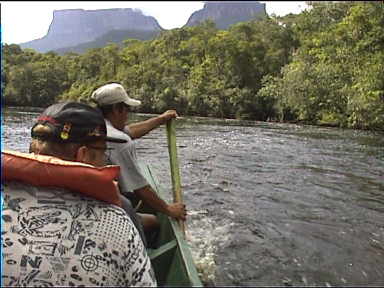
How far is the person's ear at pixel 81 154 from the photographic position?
6.50ft

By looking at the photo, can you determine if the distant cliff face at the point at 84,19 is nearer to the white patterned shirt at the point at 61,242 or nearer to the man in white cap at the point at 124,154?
the man in white cap at the point at 124,154

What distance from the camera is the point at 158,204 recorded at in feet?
12.1

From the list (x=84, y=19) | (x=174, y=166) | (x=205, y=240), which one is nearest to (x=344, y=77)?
(x=84, y=19)

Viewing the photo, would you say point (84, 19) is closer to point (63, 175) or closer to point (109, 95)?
point (109, 95)

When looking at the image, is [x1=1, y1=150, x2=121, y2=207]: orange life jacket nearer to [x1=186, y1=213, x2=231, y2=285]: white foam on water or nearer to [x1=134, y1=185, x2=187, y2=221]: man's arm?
[x1=134, y1=185, x2=187, y2=221]: man's arm

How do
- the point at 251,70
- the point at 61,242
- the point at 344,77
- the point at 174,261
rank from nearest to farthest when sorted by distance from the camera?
the point at 61,242 < the point at 174,261 < the point at 344,77 < the point at 251,70

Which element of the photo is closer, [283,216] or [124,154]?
[124,154]

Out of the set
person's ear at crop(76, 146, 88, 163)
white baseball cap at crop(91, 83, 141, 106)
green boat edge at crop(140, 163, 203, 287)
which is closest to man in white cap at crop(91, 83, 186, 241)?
white baseball cap at crop(91, 83, 141, 106)

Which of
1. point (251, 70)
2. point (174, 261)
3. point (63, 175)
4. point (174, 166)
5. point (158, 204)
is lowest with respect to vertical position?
point (174, 261)

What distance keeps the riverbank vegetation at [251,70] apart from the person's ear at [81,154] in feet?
16.1

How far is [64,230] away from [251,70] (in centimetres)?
4244

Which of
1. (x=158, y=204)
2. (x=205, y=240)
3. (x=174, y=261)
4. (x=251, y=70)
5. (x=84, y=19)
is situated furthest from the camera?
(x=251, y=70)

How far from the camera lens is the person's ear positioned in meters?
1.98

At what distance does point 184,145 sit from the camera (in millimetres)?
14688
